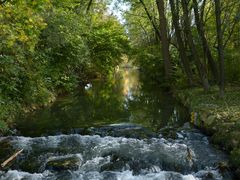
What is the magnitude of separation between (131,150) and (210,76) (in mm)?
10534

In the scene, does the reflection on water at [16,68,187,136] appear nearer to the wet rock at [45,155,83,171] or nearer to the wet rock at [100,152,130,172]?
the wet rock at [45,155,83,171]

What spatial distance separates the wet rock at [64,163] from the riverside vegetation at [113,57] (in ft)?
7.63

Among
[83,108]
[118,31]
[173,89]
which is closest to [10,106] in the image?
[83,108]

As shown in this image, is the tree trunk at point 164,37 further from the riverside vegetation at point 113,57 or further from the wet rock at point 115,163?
the wet rock at point 115,163

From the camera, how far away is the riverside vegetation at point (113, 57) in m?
8.56

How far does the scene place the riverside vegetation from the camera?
856 centimetres

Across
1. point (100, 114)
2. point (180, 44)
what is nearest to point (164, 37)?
point (180, 44)

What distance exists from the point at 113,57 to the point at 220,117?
16906 mm

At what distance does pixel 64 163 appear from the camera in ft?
25.7

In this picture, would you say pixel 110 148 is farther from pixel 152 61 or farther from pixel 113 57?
pixel 113 57

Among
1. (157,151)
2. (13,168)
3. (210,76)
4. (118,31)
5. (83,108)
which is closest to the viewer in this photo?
(13,168)

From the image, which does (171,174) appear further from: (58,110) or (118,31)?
(118,31)

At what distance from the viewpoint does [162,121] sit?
495 inches

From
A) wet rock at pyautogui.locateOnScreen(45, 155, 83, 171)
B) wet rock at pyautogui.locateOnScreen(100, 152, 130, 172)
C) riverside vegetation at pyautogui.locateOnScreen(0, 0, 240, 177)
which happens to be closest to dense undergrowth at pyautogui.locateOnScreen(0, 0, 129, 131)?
riverside vegetation at pyautogui.locateOnScreen(0, 0, 240, 177)
